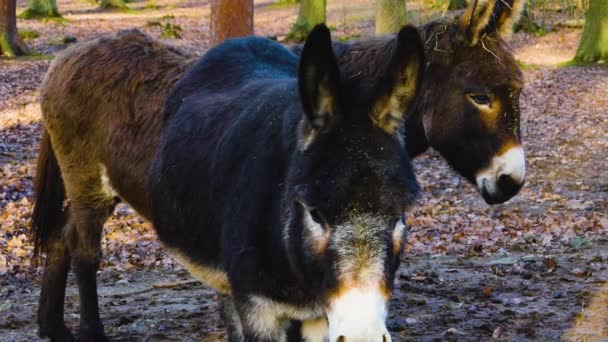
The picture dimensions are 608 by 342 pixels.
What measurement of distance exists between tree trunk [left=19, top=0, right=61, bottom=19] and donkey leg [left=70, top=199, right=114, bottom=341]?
25919 mm

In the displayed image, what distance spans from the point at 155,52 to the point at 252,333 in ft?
8.05

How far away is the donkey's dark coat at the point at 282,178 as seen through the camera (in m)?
3.00

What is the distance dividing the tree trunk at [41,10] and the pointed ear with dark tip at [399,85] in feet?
93.7

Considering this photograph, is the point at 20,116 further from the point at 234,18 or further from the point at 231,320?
the point at 231,320

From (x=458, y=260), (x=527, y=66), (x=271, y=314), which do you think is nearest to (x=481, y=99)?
(x=271, y=314)

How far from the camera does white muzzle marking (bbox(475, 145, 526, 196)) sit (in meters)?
4.81

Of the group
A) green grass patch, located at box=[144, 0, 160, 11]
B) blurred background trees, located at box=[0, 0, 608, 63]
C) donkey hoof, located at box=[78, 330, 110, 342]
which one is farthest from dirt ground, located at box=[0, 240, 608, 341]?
green grass patch, located at box=[144, 0, 160, 11]

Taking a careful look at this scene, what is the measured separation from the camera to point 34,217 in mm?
6016

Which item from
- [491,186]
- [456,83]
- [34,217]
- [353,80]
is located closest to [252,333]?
[353,80]

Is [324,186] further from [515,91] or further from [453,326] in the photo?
[453,326]

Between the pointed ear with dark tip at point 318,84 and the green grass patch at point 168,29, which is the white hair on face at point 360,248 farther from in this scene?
the green grass patch at point 168,29

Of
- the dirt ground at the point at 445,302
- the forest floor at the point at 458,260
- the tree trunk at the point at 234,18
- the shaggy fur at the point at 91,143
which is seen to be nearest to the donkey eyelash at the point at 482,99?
the forest floor at the point at 458,260

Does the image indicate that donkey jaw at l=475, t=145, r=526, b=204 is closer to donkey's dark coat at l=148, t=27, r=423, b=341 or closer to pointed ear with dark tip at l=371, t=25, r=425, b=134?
donkey's dark coat at l=148, t=27, r=423, b=341

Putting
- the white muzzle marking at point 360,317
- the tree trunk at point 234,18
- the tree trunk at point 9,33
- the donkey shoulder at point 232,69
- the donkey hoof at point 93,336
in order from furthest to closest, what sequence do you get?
the tree trunk at point 9,33, the tree trunk at point 234,18, the donkey hoof at point 93,336, the donkey shoulder at point 232,69, the white muzzle marking at point 360,317
